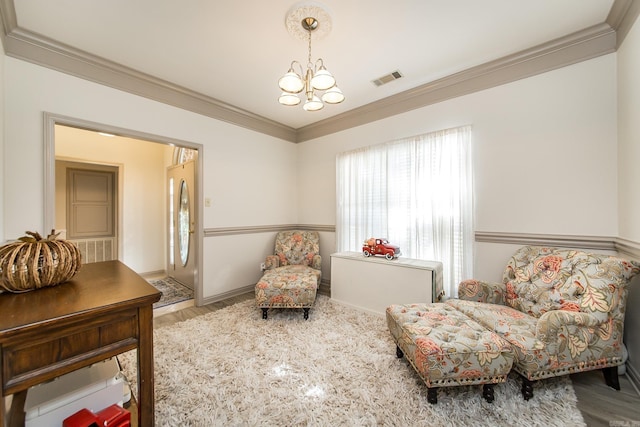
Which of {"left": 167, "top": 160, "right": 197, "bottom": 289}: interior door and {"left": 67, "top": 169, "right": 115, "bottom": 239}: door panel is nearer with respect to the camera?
{"left": 167, "top": 160, "right": 197, "bottom": 289}: interior door

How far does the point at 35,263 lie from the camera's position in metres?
1.09

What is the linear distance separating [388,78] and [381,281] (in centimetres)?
230

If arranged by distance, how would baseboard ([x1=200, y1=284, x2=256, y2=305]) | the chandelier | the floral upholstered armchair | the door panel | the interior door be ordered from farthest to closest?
the door panel < the interior door < baseboard ([x1=200, y1=284, x2=256, y2=305]) < the chandelier < the floral upholstered armchair

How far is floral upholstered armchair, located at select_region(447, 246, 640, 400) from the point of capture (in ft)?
5.21

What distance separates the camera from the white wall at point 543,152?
81.8 inches

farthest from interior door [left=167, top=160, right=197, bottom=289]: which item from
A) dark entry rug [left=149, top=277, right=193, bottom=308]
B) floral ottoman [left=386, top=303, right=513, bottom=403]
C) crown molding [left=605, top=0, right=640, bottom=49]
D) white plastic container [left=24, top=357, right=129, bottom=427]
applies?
crown molding [left=605, top=0, right=640, bottom=49]

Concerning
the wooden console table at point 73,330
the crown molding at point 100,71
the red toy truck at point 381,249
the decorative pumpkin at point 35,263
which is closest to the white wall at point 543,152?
the red toy truck at point 381,249

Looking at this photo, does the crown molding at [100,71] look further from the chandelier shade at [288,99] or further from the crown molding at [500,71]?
the crown molding at [500,71]

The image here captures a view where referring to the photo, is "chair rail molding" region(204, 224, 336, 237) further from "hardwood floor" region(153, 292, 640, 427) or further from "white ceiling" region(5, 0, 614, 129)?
"hardwood floor" region(153, 292, 640, 427)

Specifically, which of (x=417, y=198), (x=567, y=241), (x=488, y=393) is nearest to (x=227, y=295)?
(x=417, y=198)

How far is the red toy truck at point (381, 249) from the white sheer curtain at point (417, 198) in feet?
0.68

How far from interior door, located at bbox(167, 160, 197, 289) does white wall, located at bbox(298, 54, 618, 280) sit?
3.36 metres

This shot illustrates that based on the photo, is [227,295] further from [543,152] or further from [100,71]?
[543,152]

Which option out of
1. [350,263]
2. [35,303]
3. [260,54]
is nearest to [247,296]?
[350,263]
